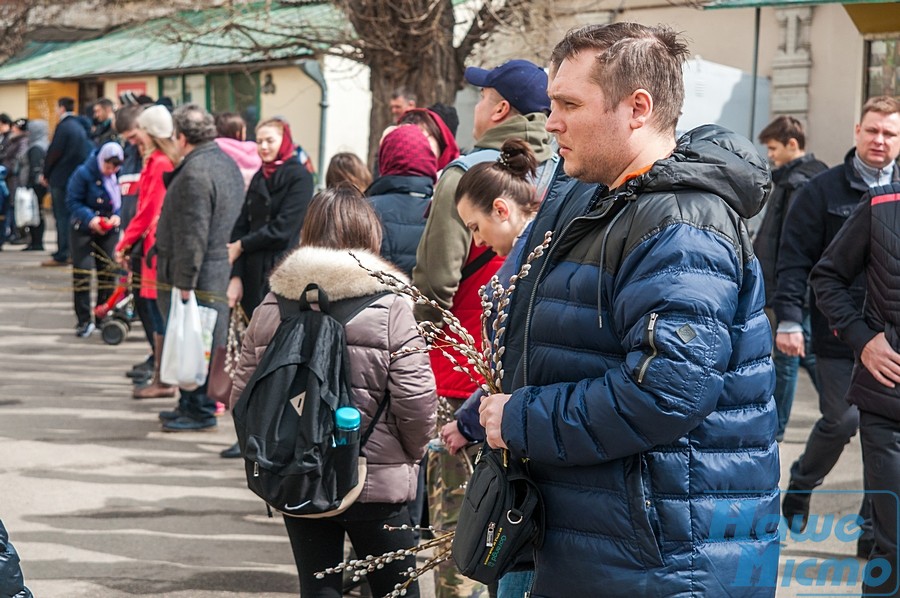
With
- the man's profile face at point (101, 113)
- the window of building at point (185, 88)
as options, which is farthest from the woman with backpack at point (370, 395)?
the window of building at point (185, 88)

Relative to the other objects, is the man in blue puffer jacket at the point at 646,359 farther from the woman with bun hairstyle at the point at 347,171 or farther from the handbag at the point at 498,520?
the woman with bun hairstyle at the point at 347,171

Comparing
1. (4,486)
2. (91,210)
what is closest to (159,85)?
(91,210)

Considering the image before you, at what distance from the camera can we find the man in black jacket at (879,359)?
4734 mm

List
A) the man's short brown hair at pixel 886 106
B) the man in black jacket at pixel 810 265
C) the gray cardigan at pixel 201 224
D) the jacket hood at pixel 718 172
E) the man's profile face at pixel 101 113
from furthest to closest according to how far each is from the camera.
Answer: the man's profile face at pixel 101 113 → the gray cardigan at pixel 201 224 → the man in black jacket at pixel 810 265 → the man's short brown hair at pixel 886 106 → the jacket hood at pixel 718 172

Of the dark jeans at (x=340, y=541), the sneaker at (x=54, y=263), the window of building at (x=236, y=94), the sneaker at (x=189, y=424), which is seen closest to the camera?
the dark jeans at (x=340, y=541)

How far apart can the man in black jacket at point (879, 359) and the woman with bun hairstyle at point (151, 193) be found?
5.03 m

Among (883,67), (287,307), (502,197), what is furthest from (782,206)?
(883,67)

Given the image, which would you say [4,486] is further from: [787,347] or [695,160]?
[695,160]

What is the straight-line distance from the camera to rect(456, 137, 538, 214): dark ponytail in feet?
13.7

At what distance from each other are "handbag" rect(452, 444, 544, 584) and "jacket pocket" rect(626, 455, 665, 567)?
0.77ft

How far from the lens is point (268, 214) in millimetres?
7875

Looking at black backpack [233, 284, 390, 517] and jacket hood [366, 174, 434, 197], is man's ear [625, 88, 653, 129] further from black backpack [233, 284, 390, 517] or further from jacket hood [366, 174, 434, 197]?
jacket hood [366, 174, 434, 197]

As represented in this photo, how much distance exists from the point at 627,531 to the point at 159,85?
24.8 meters

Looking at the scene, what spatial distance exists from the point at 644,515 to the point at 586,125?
836mm
